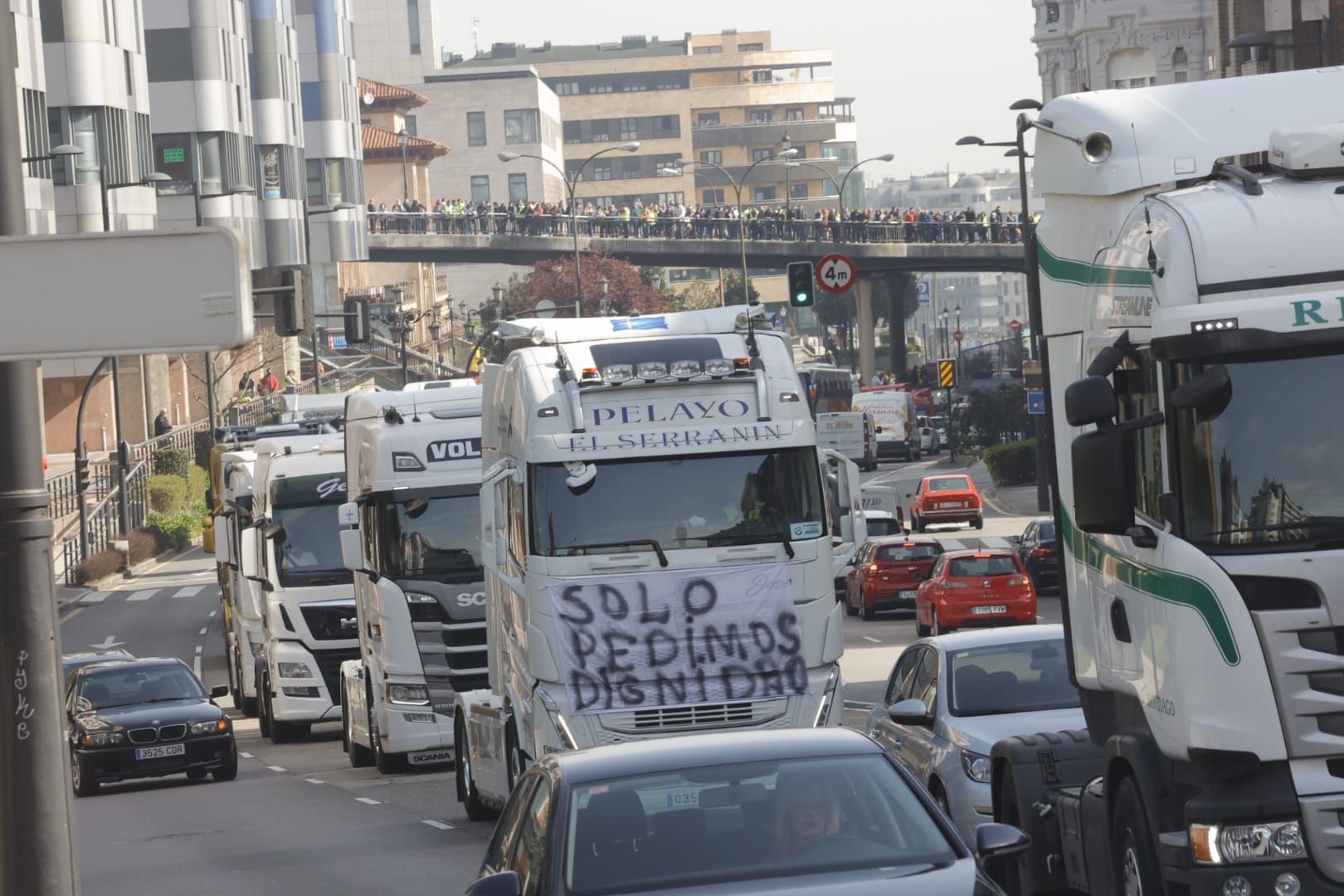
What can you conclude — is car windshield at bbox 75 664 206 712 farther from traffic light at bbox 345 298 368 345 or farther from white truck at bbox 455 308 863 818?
white truck at bbox 455 308 863 818

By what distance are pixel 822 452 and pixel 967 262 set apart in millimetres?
99148

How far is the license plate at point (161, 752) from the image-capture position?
25.5m

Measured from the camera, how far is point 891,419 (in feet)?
317

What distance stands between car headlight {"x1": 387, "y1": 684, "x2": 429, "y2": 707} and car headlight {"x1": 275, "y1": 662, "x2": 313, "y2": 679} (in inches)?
251

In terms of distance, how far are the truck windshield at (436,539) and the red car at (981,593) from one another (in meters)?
15.0

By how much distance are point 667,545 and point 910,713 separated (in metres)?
2.92

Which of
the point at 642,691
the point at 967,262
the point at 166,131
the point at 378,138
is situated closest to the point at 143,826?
the point at 642,691

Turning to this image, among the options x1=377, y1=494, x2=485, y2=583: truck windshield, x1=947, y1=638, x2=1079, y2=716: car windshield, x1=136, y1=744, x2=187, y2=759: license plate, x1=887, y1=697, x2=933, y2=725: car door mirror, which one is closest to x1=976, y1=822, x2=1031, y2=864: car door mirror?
x1=887, y1=697, x2=933, y2=725: car door mirror

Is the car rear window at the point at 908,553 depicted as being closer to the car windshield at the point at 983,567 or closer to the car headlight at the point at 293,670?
the car windshield at the point at 983,567

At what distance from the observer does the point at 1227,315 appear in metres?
8.74

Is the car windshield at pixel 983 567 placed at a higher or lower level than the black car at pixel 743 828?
lower

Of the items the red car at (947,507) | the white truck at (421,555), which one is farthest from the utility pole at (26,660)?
the red car at (947,507)

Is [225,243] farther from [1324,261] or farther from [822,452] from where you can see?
[822,452]

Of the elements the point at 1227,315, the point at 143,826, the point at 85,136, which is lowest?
the point at 143,826
